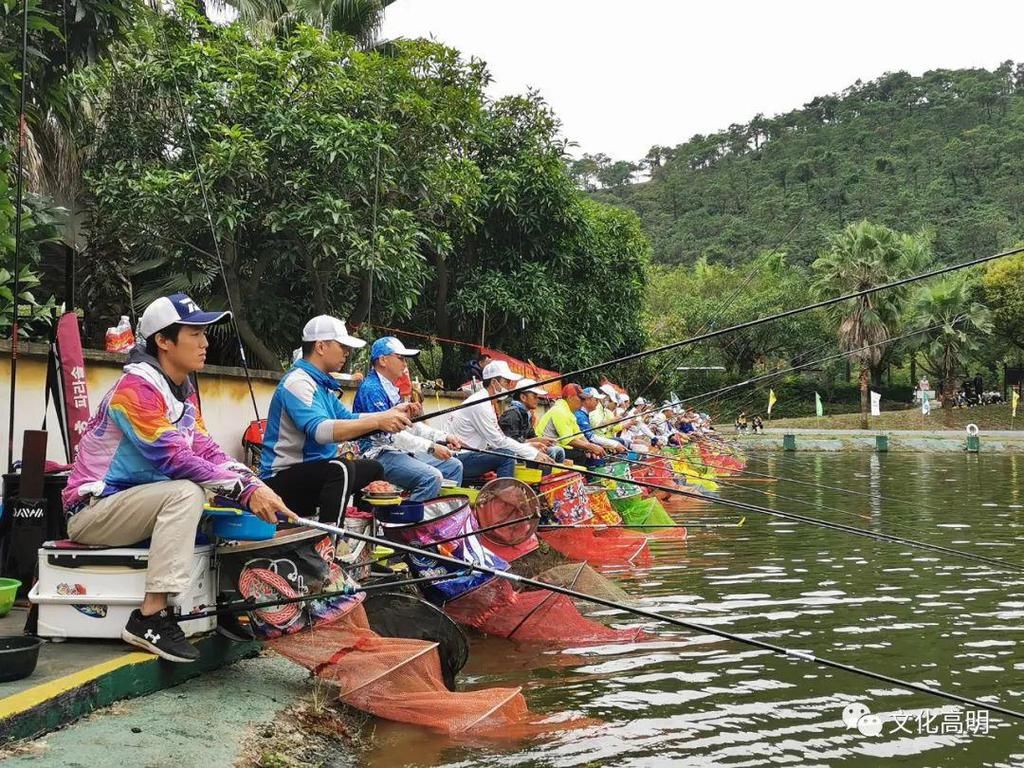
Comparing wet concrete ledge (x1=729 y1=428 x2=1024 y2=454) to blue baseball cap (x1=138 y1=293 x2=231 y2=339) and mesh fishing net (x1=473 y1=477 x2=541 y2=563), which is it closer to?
mesh fishing net (x1=473 y1=477 x2=541 y2=563)

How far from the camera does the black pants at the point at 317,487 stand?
5340 mm

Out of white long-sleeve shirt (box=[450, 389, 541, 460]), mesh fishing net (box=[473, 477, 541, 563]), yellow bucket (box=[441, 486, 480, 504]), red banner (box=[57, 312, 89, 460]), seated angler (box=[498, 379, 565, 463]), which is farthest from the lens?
seated angler (box=[498, 379, 565, 463])

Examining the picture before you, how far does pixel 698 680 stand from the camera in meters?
6.01

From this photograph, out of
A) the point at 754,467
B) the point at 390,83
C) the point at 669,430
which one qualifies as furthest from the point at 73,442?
the point at 754,467

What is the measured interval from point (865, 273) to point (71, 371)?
4238 cm

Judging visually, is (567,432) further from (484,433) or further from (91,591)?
(91,591)

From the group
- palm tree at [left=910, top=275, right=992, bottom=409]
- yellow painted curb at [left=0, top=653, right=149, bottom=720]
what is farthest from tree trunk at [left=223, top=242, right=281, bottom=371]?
palm tree at [left=910, top=275, right=992, bottom=409]

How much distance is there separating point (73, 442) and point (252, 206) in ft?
26.5

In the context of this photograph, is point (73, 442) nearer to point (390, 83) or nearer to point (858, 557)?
point (858, 557)

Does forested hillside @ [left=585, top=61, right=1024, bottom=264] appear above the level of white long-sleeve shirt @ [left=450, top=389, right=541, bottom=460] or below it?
above

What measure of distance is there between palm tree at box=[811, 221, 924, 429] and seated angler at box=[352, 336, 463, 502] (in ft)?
128

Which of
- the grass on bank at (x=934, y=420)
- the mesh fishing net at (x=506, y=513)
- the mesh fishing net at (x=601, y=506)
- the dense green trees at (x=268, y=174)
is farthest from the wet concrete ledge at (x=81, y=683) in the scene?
the grass on bank at (x=934, y=420)

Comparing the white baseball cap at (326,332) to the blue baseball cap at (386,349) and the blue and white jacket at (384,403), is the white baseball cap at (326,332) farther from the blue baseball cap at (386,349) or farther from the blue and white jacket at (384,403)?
the blue baseball cap at (386,349)

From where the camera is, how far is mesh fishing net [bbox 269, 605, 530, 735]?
4832mm
